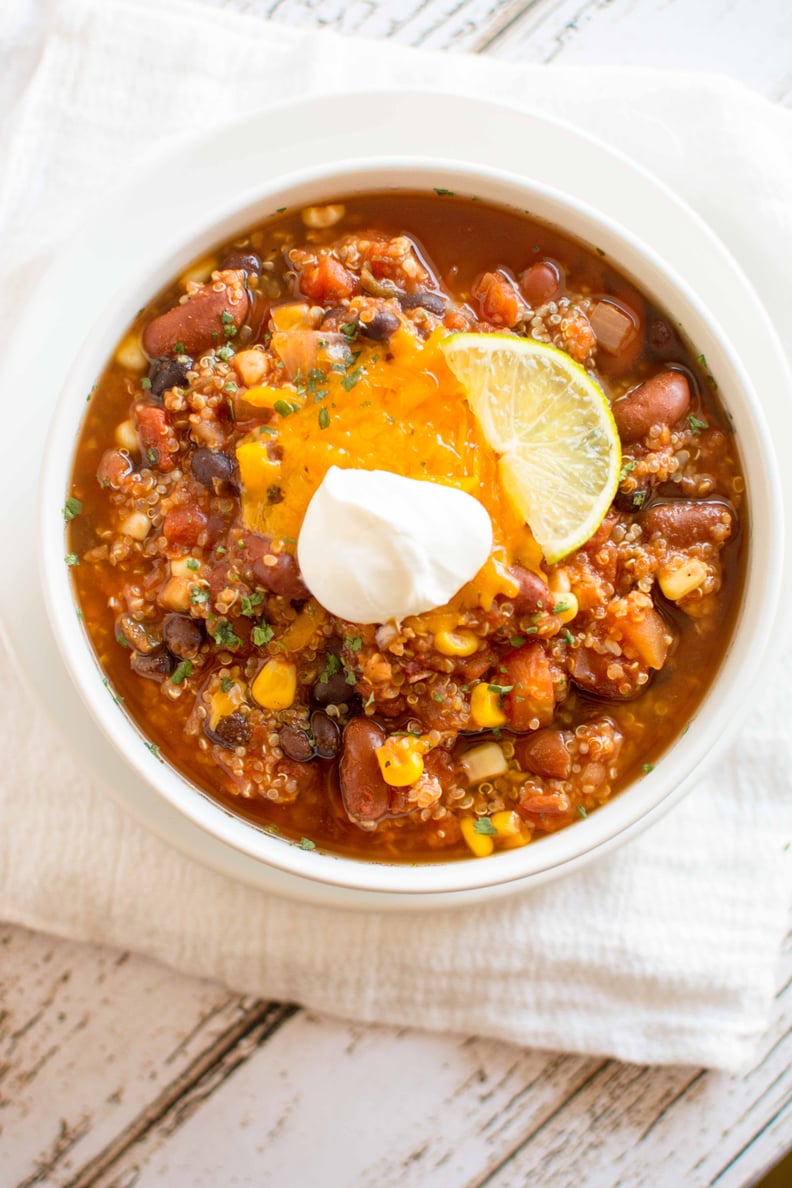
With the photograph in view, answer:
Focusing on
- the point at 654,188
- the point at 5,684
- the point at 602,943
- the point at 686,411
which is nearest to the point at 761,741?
the point at 602,943

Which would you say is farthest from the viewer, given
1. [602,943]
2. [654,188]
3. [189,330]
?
[602,943]

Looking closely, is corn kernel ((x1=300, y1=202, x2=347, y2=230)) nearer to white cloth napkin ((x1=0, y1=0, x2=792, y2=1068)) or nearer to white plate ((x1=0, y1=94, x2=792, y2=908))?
white plate ((x1=0, y1=94, x2=792, y2=908))

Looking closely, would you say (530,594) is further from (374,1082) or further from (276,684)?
(374,1082)

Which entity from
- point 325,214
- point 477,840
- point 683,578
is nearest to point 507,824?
point 477,840

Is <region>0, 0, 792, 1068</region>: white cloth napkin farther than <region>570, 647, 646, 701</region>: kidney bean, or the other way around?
<region>0, 0, 792, 1068</region>: white cloth napkin

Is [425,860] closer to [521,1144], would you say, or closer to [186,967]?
[186,967]

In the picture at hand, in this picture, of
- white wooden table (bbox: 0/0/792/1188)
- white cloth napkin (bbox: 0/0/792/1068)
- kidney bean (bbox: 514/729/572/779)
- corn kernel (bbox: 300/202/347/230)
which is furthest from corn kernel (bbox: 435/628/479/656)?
white wooden table (bbox: 0/0/792/1188)
